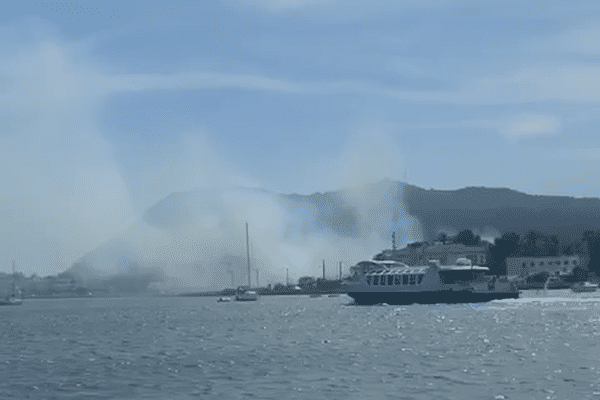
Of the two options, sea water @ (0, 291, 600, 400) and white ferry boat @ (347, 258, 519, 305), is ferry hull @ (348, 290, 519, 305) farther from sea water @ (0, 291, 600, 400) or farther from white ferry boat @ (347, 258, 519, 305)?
sea water @ (0, 291, 600, 400)

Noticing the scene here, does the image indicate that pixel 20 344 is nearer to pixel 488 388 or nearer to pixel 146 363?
pixel 146 363

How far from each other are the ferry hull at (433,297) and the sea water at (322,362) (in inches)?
1770

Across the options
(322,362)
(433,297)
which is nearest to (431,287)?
(433,297)

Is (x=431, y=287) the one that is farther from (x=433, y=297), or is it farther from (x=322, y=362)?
(x=322, y=362)

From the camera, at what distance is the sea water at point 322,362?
4306 cm

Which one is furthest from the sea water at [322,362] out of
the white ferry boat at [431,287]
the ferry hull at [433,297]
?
the white ferry boat at [431,287]

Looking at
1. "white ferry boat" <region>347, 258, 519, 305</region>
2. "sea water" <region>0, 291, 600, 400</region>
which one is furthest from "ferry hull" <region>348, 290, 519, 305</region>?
"sea water" <region>0, 291, 600, 400</region>

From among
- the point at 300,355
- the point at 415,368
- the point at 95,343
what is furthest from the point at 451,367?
the point at 95,343

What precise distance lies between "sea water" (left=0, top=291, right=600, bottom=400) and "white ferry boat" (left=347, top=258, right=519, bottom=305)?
4569 cm

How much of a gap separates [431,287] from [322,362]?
8567 centimetres

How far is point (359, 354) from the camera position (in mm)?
59719

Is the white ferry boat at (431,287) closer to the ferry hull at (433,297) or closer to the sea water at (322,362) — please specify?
the ferry hull at (433,297)

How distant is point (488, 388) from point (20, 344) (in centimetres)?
5200

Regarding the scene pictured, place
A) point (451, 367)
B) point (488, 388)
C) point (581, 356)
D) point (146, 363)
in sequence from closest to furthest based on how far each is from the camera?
1. point (488, 388)
2. point (451, 367)
3. point (581, 356)
4. point (146, 363)
